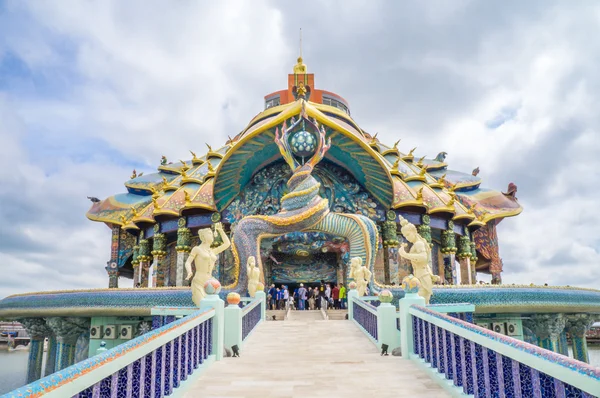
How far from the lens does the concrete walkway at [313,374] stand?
5102 millimetres

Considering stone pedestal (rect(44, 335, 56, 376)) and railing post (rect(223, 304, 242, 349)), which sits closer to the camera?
railing post (rect(223, 304, 242, 349))

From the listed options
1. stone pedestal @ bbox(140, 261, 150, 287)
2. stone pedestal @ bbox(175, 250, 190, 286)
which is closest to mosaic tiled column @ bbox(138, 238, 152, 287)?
stone pedestal @ bbox(140, 261, 150, 287)

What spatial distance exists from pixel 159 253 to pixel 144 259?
1554mm

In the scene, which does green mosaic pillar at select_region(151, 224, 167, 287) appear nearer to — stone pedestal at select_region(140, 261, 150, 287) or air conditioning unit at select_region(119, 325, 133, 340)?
stone pedestal at select_region(140, 261, 150, 287)

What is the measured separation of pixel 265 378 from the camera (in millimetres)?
5809

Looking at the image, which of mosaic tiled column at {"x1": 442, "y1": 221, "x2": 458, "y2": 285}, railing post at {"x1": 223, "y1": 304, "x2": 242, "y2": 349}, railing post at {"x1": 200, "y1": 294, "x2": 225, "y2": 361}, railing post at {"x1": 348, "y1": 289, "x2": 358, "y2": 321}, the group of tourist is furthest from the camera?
mosaic tiled column at {"x1": 442, "y1": 221, "x2": 458, "y2": 285}

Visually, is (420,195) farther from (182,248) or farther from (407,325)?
(407,325)

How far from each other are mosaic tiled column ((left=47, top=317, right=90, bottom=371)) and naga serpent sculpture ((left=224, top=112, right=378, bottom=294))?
4902 millimetres

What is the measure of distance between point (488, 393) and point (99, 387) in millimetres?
3070

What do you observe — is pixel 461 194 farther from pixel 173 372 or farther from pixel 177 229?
pixel 173 372

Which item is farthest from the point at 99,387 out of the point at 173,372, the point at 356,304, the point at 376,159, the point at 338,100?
the point at 338,100

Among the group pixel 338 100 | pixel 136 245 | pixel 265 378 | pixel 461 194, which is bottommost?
pixel 265 378

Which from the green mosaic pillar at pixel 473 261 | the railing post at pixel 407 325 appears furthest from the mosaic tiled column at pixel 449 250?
the railing post at pixel 407 325

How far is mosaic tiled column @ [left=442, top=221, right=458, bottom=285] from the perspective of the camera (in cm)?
2108
